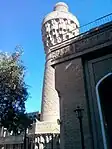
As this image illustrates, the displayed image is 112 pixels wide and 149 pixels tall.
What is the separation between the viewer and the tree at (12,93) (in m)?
15.8

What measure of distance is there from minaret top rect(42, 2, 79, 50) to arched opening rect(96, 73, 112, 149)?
17165 mm

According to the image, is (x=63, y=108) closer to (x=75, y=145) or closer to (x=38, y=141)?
(x=75, y=145)

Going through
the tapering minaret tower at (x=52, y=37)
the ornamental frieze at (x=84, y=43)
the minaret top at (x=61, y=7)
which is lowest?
the ornamental frieze at (x=84, y=43)

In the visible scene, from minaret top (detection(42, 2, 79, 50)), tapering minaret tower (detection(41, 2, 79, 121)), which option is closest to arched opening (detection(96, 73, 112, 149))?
tapering minaret tower (detection(41, 2, 79, 121))

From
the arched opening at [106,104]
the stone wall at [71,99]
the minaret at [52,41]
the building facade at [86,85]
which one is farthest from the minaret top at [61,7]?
Result: the arched opening at [106,104]

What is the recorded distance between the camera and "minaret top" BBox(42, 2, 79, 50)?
27984mm

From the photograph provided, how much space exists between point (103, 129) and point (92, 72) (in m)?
2.82

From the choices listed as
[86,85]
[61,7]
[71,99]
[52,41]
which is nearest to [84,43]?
[86,85]

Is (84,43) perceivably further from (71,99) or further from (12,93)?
(12,93)

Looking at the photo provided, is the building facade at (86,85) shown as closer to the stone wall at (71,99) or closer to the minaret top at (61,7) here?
the stone wall at (71,99)

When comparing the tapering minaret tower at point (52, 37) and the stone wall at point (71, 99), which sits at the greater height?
the tapering minaret tower at point (52, 37)

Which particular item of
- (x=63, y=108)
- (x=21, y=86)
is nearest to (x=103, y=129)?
(x=63, y=108)

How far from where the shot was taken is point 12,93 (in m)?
16.2

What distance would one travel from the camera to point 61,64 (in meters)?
11.8
